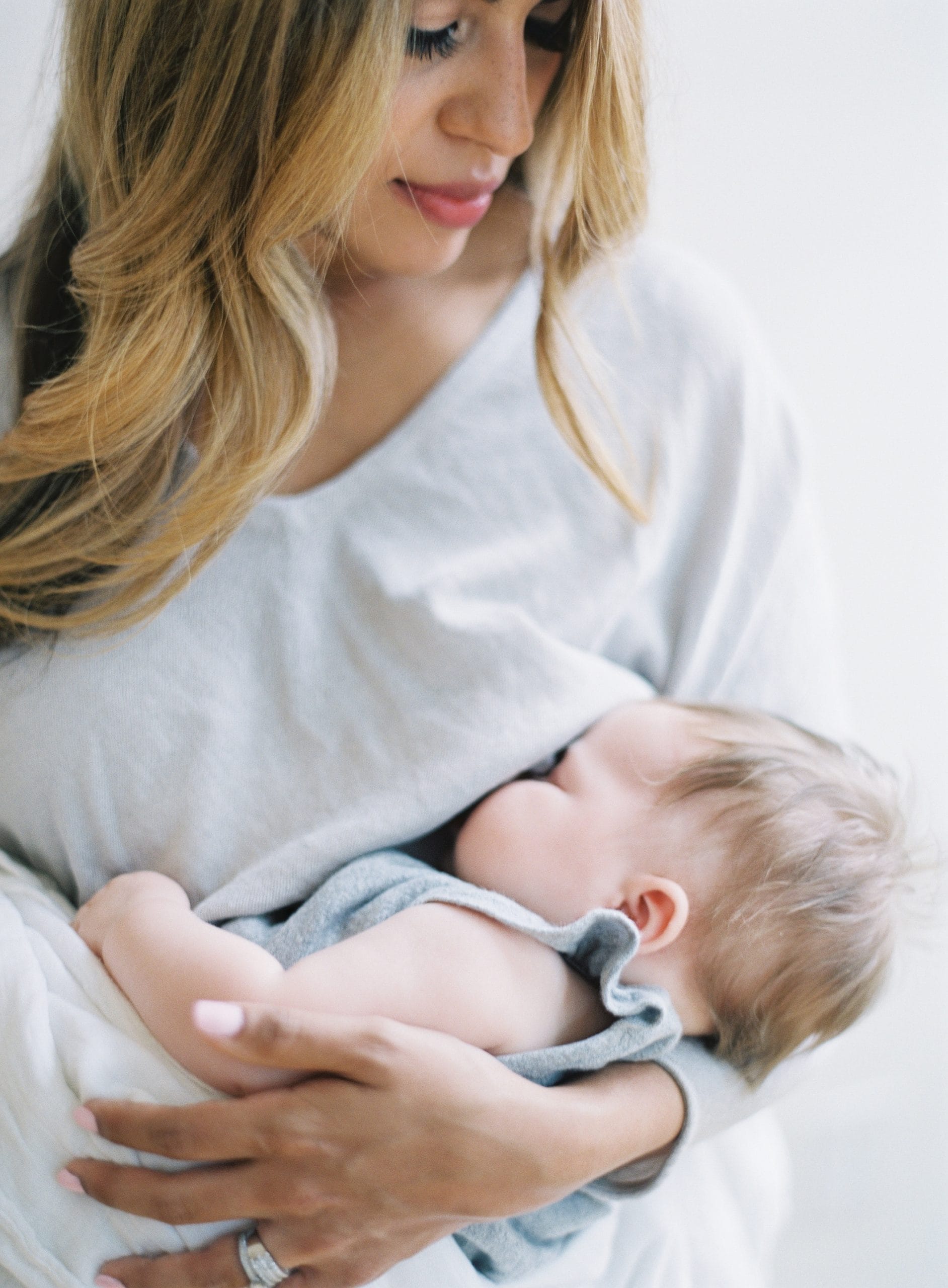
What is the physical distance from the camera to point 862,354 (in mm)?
1594

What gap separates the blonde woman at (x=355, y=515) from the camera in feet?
2.68

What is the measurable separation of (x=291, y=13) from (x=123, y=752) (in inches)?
24.7

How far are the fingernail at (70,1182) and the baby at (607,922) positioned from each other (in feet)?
0.35

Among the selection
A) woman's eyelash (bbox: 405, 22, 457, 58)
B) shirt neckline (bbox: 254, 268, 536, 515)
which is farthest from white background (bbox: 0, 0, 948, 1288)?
woman's eyelash (bbox: 405, 22, 457, 58)

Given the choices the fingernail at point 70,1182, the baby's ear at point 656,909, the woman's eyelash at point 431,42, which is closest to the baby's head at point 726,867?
the baby's ear at point 656,909

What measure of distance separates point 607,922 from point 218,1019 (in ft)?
1.05

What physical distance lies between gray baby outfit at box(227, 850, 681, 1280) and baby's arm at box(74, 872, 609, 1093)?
0.06ft

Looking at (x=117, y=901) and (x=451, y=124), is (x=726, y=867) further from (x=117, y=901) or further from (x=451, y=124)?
(x=451, y=124)

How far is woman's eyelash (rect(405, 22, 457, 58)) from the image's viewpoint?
0.85m

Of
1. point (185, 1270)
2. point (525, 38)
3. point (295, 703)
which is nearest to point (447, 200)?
point (525, 38)

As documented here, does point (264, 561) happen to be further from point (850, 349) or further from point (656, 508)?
point (850, 349)

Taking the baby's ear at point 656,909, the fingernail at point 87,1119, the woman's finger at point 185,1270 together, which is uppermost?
the baby's ear at point 656,909

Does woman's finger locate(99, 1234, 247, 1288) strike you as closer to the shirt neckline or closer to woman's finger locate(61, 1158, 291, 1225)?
woman's finger locate(61, 1158, 291, 1225)

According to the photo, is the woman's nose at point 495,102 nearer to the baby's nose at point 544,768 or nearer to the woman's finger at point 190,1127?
the baby's nose at point 544,768
